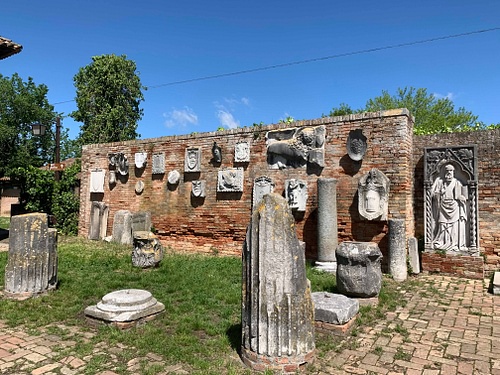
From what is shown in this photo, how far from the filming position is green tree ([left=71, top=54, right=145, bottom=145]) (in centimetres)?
2275

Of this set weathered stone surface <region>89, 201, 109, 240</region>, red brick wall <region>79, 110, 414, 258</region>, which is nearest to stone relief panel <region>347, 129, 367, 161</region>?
red brick wall <region>79, 110, 414, 258</region>

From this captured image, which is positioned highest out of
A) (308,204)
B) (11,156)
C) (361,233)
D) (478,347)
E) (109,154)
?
(11,156)

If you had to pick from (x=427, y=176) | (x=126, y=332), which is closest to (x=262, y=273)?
(x=126, y=332)

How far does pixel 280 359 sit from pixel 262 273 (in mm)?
811

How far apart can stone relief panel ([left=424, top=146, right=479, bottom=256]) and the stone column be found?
961mm

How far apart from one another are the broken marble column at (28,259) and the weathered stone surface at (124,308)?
1.67 m

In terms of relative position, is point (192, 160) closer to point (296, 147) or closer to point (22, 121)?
point (296, 147)

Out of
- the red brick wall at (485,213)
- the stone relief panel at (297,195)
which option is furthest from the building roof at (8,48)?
the red brick wall at (485,213)

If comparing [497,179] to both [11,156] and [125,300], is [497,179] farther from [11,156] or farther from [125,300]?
[11,156]

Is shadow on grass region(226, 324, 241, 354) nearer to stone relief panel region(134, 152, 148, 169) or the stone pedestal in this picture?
the stone pedestal

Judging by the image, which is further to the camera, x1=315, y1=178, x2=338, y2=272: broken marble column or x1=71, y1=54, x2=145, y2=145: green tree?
x1=71, y1=54, x2=145, y2=145: green tree

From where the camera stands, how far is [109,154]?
12789mm

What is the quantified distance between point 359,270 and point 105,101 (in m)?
22.3

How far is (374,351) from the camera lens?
154 inches
